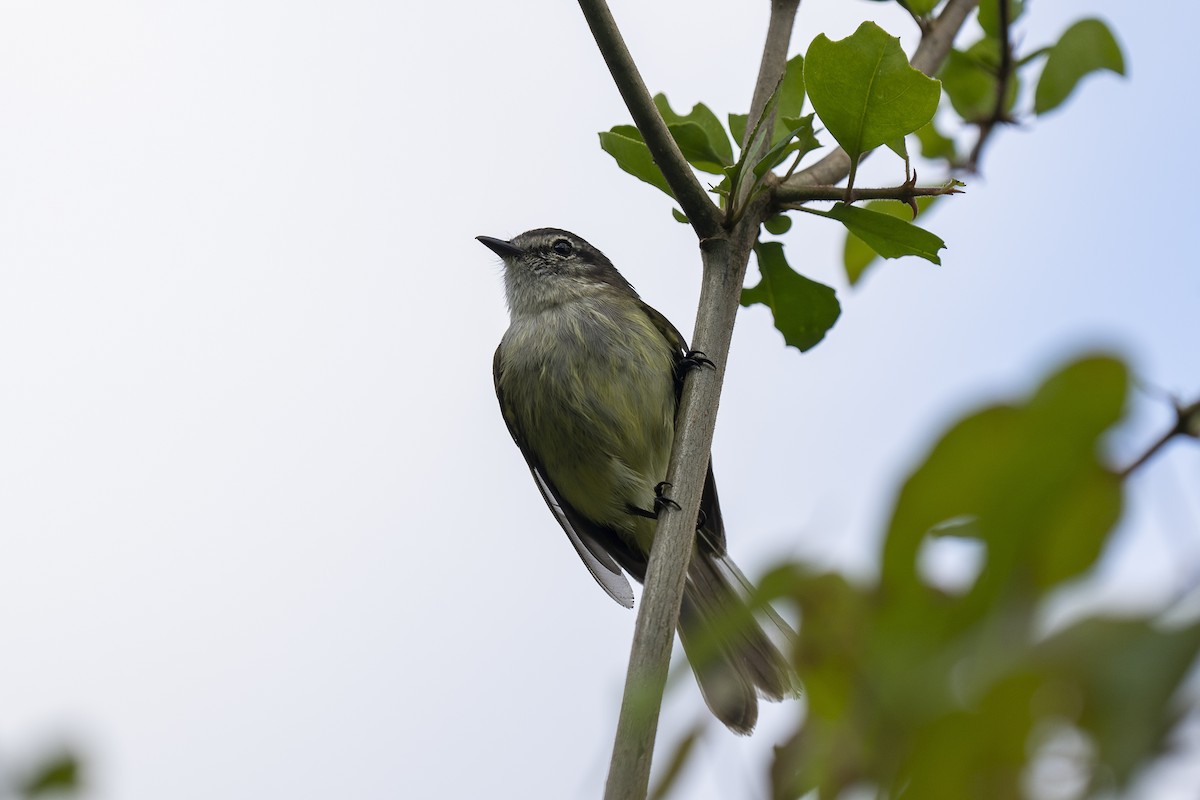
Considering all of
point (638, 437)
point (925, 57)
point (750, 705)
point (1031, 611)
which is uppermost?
point (925, 57)

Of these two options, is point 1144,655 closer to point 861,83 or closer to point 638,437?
point 861,83

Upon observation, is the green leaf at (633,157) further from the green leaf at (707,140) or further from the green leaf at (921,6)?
the green leaf at (921,6)

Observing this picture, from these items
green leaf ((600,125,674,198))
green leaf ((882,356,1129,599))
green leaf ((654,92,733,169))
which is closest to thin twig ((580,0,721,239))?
green leaf ((600,125,674,198))

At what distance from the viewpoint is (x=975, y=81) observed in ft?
14.0

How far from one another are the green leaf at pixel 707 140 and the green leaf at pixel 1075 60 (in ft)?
4.21

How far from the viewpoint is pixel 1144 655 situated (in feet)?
2.49

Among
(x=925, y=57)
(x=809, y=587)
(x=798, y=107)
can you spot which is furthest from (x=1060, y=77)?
(x=809, y=587)

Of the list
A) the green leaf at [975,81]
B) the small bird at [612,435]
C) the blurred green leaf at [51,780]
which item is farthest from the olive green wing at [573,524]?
the blurred green leaf at [51,780]

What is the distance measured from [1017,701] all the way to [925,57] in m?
3.22

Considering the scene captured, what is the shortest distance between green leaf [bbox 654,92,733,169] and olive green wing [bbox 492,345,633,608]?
2211mm

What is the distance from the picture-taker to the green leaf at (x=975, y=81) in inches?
163

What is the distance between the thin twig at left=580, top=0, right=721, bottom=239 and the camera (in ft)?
8.27

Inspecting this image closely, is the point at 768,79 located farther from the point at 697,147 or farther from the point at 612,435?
the point at 612,435

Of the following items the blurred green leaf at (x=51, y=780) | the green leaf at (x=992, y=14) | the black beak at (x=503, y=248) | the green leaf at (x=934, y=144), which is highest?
the black beak at (x=503, y=248)
